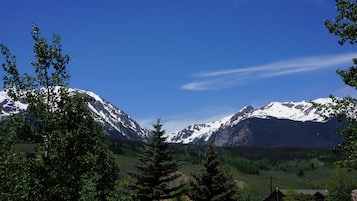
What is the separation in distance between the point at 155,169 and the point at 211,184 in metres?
7.94

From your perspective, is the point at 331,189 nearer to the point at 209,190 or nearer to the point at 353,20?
the point at 209,190

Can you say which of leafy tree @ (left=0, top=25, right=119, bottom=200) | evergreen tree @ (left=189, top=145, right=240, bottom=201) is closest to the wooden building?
evergreen tree @ (left=189, top=145, right=240, bottom=201)

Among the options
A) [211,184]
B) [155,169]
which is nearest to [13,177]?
[155,169]

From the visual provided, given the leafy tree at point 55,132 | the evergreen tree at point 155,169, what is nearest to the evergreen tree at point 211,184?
the evergreen tree at point 155,169

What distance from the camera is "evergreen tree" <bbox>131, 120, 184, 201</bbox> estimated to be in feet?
160

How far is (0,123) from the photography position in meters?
18.1

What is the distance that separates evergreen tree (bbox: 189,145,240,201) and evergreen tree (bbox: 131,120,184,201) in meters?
4.31

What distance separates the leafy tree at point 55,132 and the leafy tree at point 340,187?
97.5 metres

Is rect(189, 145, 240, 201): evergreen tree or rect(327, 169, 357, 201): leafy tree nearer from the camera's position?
rect(189, 145, 240, 201): evergreen tree

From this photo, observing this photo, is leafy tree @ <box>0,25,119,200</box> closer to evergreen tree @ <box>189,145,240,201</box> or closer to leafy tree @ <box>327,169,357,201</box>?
evergreen tree @ <box>189,145,240,201</box>

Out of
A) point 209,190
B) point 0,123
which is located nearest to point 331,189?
point 209,190

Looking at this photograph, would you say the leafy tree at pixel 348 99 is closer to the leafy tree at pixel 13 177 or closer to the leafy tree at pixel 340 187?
the leafy tree at pixel 13 177

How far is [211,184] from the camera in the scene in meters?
54.7

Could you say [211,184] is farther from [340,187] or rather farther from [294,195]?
[340,187]
